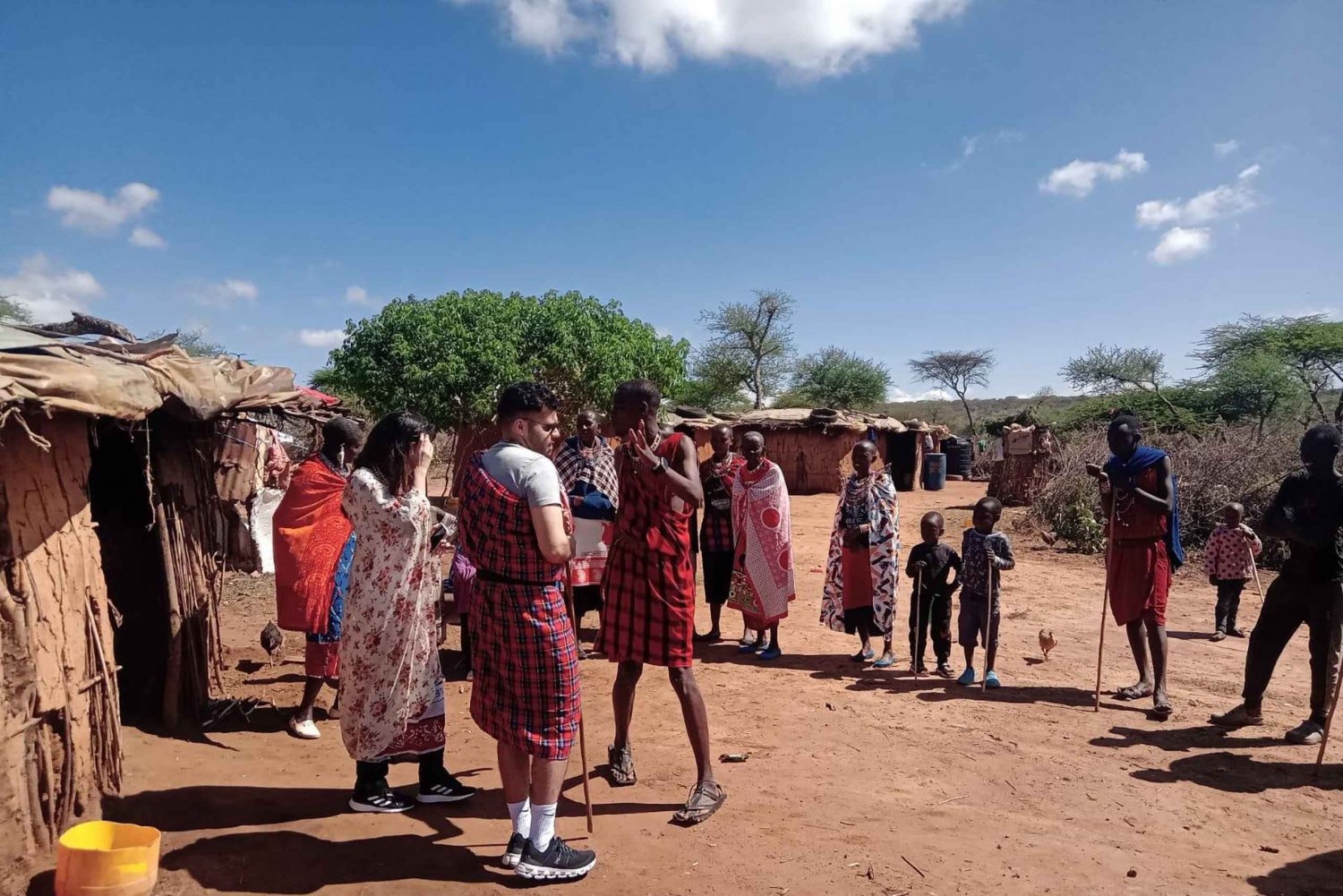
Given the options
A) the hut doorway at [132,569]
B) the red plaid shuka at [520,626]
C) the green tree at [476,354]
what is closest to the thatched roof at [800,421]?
the green tree at [476,354]

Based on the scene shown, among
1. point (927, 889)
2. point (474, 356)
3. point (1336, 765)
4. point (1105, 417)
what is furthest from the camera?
point (1105, 417)

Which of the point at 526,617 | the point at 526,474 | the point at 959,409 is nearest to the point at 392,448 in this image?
the point at 526,474

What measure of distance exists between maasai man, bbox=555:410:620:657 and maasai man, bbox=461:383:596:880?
8.34 ft

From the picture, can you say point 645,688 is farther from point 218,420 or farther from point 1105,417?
point 1105,417

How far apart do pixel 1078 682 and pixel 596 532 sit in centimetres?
376

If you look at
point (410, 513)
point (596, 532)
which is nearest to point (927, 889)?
point (410, 513)

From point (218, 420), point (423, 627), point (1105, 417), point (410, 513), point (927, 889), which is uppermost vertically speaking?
point (1105, 417)

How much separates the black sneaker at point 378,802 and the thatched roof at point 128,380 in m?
1.96

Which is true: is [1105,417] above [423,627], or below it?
above

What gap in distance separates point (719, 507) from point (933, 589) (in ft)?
6.21

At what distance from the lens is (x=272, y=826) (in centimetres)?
341

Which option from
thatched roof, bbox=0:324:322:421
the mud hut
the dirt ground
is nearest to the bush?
the dirt ground

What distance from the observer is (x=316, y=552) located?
4.38 meters

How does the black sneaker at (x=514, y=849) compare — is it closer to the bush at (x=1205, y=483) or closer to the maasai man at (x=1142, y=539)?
the maasai man at (x=1142, y=539)
